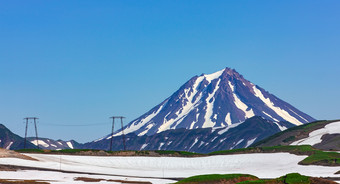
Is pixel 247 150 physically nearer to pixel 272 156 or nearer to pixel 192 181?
pixel 272 156

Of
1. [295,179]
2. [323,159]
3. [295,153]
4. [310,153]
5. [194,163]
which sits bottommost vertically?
[295,179]

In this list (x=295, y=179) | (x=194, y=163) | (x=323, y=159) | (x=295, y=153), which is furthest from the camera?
(x=295, y=153)

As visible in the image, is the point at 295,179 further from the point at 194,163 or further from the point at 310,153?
the point at 310,153

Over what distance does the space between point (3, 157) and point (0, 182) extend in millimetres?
53527

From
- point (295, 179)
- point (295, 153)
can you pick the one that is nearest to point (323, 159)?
point (295, 153)

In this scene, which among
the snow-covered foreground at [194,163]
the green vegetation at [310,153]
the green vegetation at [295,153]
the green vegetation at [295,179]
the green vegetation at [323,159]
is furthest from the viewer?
the snow-covered foreground at [194,163]

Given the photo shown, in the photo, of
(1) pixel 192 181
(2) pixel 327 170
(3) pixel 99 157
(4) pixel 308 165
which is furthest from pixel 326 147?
(1) pixel 192 181

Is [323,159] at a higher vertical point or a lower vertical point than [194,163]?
lower

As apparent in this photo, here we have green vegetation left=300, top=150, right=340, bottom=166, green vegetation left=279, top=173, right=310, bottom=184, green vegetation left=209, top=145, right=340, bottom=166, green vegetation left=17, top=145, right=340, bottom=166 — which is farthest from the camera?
green vegetation left=17, top=145, right=340, bottom=166

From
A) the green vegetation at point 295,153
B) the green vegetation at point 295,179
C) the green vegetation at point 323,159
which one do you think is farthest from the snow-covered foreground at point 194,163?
the green vegetation at point 295,179

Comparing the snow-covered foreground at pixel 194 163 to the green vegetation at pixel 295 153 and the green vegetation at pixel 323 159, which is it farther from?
the green vegetation at pixel 295 153

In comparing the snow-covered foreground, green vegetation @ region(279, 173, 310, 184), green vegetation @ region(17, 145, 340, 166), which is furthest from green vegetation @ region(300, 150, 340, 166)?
green vegetation @ region(279, 173, 310, 184)

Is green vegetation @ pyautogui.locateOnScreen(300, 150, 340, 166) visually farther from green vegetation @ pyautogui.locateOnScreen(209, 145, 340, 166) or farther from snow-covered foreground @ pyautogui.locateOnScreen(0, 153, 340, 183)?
snow-covered foreground @ pyautogui.locateOnScreen(0, 153, 340, 183)

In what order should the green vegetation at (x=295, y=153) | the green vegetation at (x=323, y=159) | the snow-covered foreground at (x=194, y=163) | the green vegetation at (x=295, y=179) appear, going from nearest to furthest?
the green vegetation at (x=295, y=179) < the green vegetation at (x=323, y=159) < the green vegetation at (x=295, y=153) < the snow-covered foreground at (x=194, y=163)
